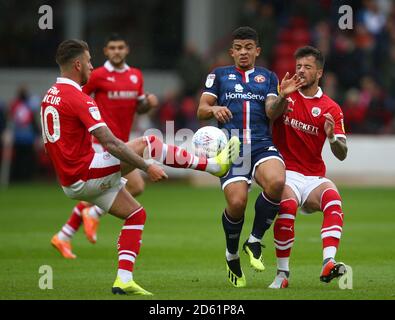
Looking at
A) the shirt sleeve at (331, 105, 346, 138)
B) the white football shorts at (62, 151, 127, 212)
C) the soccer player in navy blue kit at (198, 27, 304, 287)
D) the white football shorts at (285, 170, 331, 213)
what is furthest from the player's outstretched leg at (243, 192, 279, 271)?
the white football shorts at (62, 151, 127, 212)

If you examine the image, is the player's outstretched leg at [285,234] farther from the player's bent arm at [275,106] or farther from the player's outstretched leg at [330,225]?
the player's bent arm at [275,106]

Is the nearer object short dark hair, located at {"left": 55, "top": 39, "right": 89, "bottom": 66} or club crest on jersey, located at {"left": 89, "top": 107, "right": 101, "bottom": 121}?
club crest on jersey, located at {"left": 89, "top": 107, "right": 101, "bottom": 121}

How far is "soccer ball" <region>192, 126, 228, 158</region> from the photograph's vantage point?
9867 mm

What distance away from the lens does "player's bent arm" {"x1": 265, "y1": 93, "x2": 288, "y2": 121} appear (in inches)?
395

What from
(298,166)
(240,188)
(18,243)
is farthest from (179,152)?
(18,243)

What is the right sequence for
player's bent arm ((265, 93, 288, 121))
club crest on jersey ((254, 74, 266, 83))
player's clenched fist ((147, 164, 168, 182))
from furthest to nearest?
club crest on jersey ((254, 74, 266, 83)), player's bent arm ((265, 93, 288, 121)), player's clenched fist ((147, 164, 168, 182))

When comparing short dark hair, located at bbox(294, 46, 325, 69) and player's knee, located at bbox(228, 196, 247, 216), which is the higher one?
short dark hair, located at bbox(294, 46, 325, 69)

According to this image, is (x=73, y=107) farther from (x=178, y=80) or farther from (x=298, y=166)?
(x=178, y=80)

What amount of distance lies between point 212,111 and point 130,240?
1616mm

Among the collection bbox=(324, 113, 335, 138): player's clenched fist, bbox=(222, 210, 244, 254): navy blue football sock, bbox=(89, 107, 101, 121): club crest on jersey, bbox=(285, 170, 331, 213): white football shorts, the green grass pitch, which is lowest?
the green grass pitch

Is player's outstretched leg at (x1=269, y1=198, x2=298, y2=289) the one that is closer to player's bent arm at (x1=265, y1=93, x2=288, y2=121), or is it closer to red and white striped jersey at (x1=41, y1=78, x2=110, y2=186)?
player's bent arm at (x1=265, y1=93, x2=288, y2=121)

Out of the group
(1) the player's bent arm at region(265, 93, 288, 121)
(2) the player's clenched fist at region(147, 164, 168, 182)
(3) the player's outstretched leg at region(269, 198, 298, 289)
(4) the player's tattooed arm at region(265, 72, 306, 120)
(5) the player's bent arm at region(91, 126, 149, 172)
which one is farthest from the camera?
(3) the player's outstretched leg at region(269, 198, 298, 289)

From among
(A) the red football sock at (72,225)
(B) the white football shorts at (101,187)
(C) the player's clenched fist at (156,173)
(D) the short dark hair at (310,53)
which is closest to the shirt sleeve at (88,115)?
(B) the white football shorts at (101,187)
